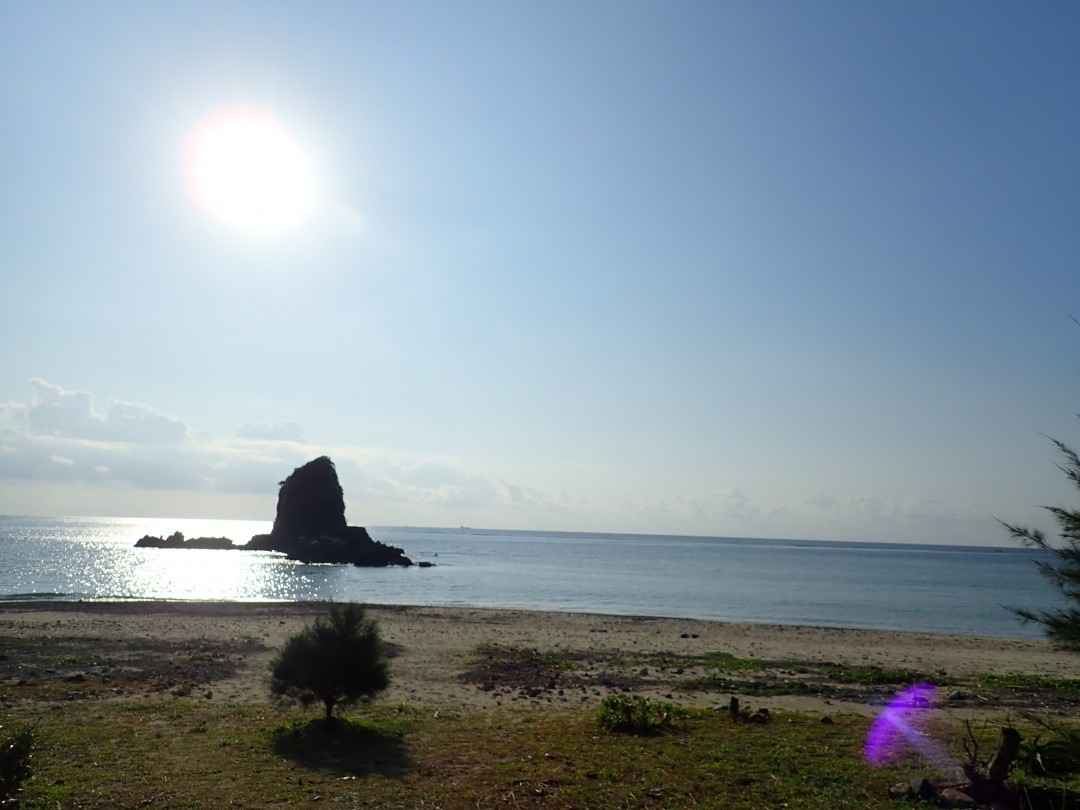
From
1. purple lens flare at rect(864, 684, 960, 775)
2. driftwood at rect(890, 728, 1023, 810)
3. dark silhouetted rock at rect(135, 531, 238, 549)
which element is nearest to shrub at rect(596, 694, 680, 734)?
purple lens flare at rect(864, 684, 960, 775)

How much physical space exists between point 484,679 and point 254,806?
12.6 meters

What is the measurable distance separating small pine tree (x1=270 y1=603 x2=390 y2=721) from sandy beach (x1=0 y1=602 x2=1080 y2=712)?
2346 millimetres

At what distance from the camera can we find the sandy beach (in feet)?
63.5

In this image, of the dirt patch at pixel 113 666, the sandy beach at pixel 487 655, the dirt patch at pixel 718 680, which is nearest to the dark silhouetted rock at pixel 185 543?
the sandy beach at pixel 487 655

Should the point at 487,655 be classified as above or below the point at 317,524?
below

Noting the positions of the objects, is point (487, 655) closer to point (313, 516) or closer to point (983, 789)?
point (983, 789)

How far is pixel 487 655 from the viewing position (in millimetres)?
26500

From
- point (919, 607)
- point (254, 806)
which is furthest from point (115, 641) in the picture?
point (919, 607)

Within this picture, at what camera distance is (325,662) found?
14523 mm

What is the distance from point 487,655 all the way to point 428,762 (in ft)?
48.9

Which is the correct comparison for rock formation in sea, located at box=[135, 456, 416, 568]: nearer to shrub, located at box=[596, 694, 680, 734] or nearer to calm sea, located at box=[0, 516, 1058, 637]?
calm sea, located at box=[0, 516, 1058, 637]

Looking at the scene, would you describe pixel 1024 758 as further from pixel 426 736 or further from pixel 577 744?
pixel 426 736

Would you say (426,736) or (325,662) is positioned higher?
(325,662)

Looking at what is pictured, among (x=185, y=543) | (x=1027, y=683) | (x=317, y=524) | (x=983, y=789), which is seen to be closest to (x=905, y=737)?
(x=983, y=789)
